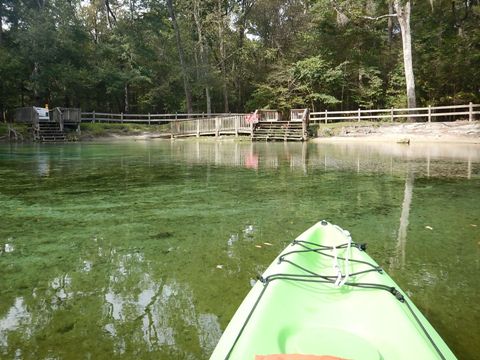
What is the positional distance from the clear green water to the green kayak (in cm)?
51

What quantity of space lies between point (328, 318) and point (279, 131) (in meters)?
20.9

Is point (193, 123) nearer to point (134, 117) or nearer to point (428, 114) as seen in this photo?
point (134, 117)

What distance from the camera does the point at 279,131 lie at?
22.6 meters

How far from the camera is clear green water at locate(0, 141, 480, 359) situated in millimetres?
2461

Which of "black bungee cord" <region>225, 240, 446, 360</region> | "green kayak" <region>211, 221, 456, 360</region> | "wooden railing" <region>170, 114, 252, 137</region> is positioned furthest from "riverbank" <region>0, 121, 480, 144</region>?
"green kayak" <region>211, 221, 456, 360</region>

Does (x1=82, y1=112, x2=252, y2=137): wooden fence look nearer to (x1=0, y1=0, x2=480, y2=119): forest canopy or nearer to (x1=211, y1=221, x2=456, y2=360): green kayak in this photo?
(x1=0, y1=0, x2=480, y2=119): forest canopy

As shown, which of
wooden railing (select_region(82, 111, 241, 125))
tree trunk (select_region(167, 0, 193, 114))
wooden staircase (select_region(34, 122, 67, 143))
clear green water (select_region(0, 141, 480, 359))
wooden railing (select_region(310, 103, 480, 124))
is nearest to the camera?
clear green water (select_region(0, 141, 480, 359))

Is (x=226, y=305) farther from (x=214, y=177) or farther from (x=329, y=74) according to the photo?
(x=329, y=74)

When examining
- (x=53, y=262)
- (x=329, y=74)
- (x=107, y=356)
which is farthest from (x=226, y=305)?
(x=329, y=74)

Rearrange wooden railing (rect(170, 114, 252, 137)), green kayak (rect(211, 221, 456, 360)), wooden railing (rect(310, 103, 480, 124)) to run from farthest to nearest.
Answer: wooden railing (rect(170, 114, 252, 137))
wooden railing (rect(310, 103, 480, 124))
green kayak (rect(211, 221, 456, 360))

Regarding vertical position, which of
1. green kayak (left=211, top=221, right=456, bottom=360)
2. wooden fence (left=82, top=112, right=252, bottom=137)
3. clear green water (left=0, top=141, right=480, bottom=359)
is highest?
wooden fence (left=82, top=112, right=252, bottom=137)

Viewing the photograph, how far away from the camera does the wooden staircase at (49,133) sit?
23.3 meters

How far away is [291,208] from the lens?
18.9 feet

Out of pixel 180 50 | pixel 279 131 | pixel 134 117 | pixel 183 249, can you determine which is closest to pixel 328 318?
pixel 183 249
